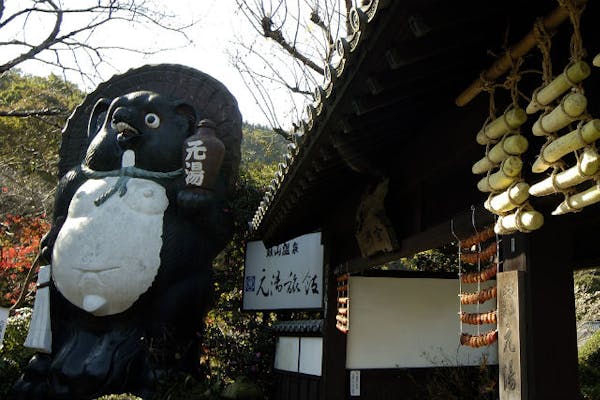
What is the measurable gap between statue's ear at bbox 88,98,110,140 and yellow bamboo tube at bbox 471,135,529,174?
7.94 m

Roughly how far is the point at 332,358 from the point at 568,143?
16.5 ft

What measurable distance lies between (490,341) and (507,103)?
124 centimetres

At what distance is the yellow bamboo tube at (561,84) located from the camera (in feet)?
6.77

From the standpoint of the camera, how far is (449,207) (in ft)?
12.1

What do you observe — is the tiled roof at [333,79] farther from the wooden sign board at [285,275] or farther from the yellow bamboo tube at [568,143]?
the wooden sign board at [285,275]

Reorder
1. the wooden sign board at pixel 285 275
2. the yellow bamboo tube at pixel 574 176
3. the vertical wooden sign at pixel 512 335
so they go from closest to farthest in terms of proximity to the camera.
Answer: the yellow bamboo tube at pixel 574 176 → the vertical wooden sign at pixel 512 335 → the wooden sign board at pixel 285 275

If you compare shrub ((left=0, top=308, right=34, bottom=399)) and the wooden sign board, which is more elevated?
the wooden sign board

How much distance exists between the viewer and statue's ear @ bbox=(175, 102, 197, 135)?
9.03 meters

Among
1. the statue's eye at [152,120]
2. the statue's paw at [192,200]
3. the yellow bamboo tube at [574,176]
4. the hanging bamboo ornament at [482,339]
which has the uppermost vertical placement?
the statue's eye at [152,120]

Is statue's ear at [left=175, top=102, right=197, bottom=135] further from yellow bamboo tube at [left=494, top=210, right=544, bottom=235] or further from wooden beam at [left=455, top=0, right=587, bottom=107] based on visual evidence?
yellow bamboo tube at [left=494, top=210, right=544, bottom=235]

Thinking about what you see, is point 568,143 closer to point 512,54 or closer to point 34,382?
point 512,54

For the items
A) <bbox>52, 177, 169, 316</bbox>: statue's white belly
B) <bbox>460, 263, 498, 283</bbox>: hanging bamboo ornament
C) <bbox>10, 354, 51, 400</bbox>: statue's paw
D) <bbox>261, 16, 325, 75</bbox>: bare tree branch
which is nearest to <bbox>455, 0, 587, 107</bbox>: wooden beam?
<bbox>460, 263, 498, 283</bbox>: hanging bamboo ornament

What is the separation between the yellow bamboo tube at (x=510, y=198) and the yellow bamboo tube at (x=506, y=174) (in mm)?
33

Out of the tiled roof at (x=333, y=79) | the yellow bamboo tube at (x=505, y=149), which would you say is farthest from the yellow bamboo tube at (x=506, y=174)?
the tiled roof at (x=333, y=79)
